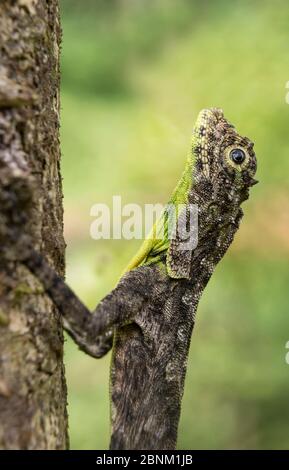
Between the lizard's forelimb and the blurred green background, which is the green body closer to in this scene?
the lizard's forelimb

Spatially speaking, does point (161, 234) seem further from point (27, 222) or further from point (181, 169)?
point (181, 169)

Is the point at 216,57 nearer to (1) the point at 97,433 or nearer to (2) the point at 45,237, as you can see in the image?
(1) the point at 97,433

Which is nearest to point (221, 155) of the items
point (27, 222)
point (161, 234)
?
point (161, 234)

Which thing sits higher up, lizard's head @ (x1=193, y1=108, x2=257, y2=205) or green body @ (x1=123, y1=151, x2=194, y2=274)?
lizard's head @ (x1=193, y1=108, x2=257, y2=205)

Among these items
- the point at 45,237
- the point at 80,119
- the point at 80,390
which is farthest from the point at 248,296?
the point at 45,237
